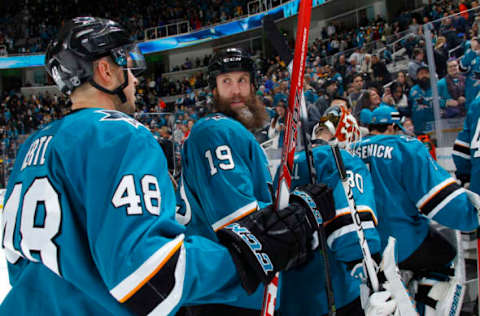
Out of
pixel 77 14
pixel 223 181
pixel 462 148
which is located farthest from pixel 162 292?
pixel 77 14

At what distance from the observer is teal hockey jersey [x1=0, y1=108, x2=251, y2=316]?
2.49 ft

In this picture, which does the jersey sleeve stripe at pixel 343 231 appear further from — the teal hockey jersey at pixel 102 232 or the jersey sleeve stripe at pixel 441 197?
the teal hockey jersey at pixel 102 232

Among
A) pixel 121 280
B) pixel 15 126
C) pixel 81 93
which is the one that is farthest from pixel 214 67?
pixel 15 126

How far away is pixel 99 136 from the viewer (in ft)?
2.72

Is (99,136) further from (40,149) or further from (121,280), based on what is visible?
(121,280)

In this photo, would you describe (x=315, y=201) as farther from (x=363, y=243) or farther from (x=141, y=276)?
(x=141, y=276)

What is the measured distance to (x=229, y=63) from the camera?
1908mm

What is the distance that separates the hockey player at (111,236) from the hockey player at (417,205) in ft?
4.56

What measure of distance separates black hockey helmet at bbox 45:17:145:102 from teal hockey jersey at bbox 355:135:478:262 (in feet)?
5.22

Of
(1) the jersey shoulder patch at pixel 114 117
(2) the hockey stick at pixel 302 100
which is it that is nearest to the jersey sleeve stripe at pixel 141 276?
(1) the jersey shoulder patch at pixel 114 117

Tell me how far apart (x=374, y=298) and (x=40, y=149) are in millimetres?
1114

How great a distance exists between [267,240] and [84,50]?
2.08 feet

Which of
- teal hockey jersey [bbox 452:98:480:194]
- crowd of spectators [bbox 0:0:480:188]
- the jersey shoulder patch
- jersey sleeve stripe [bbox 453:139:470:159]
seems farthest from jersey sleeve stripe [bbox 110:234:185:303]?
jersey sleeve stripe [bbox 453:139:470:159]

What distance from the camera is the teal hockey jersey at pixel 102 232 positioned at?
0.76 metres
